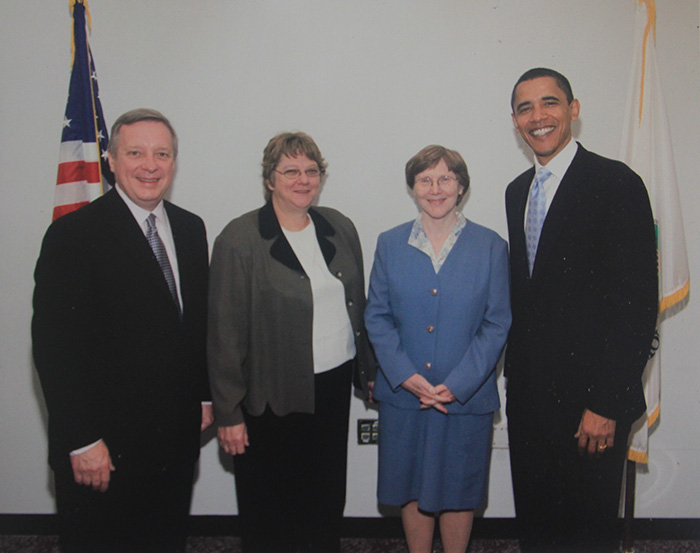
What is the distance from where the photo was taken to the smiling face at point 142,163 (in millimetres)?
1761

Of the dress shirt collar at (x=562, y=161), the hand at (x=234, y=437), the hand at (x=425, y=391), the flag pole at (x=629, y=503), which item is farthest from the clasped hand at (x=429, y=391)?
the flag pole at (x=629, y=503)

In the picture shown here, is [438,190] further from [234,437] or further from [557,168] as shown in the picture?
[234,437]

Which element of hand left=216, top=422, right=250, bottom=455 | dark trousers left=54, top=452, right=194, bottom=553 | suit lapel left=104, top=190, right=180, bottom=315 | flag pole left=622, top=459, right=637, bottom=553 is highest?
suit lapel left=104, top=190, right=180, bottom=315

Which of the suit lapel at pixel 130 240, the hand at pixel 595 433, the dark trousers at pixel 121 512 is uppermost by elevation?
the suit lapel at pixel 130 240

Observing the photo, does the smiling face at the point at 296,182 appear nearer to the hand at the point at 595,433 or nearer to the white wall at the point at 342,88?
the white wall at the point at 342,88

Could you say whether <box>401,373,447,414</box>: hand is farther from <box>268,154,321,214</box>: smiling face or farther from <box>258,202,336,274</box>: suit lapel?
<box>268,154,321,214</box>: smiling face

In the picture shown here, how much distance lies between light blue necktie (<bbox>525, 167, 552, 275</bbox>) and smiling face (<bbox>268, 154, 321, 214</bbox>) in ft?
2.55

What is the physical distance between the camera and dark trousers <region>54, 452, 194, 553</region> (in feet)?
5.69

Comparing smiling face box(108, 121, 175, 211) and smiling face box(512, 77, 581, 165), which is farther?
smiling face box(512, 77, 581, 165)

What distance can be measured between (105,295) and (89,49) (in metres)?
1.19

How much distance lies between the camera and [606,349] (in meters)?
1.78

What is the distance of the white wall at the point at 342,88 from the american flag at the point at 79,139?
0.46 ft

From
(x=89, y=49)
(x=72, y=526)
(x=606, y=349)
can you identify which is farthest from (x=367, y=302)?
(x=89, y=49)

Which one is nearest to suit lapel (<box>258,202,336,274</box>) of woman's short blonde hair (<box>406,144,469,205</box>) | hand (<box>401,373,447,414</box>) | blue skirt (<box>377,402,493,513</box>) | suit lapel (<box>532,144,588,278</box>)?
woman's short blonde hair (<box>406,144,469,205</box>)
